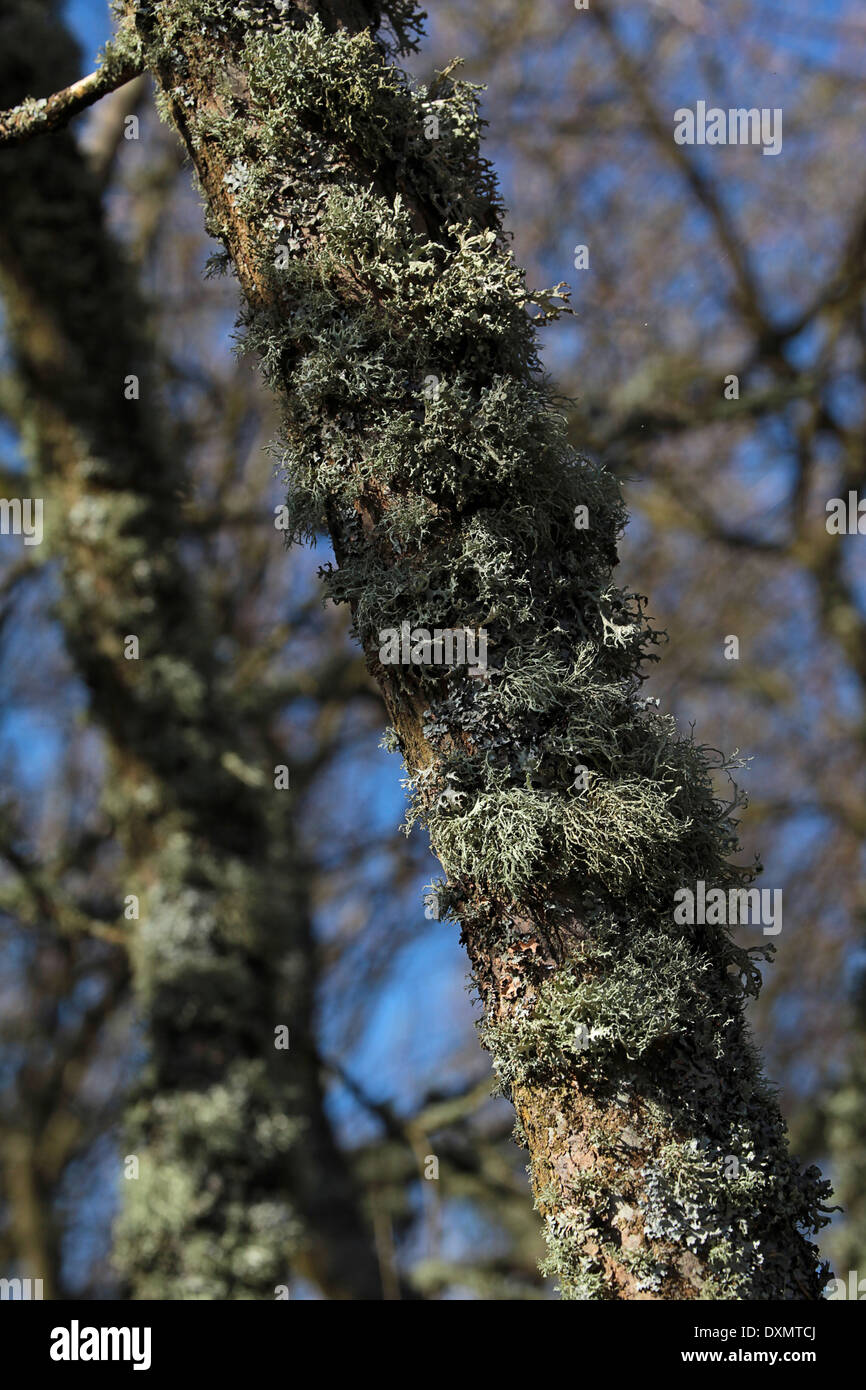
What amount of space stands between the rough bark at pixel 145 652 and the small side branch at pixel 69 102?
1.92 metres

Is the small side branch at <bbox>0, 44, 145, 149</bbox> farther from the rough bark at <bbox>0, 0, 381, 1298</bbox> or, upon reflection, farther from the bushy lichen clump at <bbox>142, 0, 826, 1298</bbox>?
the rough bark at <bbox>0, 0, 381, 1298</bbox>

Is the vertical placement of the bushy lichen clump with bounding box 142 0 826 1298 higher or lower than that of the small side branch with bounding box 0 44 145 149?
lower

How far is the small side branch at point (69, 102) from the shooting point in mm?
1523

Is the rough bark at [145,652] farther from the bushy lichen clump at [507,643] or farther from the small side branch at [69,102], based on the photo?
the bushy lichen clump at [507,643]

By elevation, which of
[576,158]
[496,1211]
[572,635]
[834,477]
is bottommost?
[496,1211]

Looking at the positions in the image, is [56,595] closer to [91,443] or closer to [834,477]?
[91,443]

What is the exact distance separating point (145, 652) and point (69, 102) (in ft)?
6.79

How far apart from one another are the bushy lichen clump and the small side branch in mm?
108

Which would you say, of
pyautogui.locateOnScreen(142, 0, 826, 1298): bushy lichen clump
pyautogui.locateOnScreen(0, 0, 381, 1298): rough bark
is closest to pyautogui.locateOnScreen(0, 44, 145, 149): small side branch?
pyautogui.locateOnScreen(142, 0, 826, 1298): bushy lichen clump

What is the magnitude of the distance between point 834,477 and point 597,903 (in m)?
5.70

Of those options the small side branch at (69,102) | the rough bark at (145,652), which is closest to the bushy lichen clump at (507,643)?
the small side branch at (69,102)

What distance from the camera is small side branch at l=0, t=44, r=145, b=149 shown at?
152 cm
